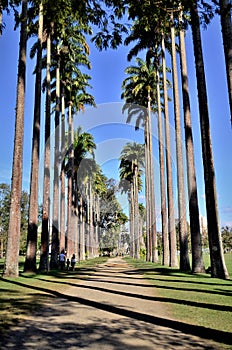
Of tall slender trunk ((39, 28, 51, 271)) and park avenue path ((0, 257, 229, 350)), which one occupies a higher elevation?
tall slender trunk ((39, 28, 51, 271))

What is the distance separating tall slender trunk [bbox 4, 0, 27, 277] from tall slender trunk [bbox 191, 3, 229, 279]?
8.22 m

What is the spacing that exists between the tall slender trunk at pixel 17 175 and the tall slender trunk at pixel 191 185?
29.8 feet

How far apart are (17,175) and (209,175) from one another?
9100 mm

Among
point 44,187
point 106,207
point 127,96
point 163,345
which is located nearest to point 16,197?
point 44,187

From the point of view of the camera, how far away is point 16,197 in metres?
15.5

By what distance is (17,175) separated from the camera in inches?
623

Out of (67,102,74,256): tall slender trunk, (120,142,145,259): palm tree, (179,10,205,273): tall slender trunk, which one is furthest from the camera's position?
(120,142,145,259): palm tree

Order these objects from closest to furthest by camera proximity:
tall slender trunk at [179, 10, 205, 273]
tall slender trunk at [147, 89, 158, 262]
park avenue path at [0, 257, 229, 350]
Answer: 1. park avenue path at [0, 257, 229, 350]
2. tall slender trunk at [179, 10, 205, 273]
3. tall slender trunk at [147, 89, 158, 262]

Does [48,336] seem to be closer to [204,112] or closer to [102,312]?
[102,312]

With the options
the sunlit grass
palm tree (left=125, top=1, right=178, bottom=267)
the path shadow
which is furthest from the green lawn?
palm tree (left=125, top=1, right=178, bottom=267)

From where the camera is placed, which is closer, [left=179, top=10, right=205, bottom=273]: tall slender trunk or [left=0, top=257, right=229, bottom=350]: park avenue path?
[left=0, top=257, right=229, bottom=350]: park avenue path

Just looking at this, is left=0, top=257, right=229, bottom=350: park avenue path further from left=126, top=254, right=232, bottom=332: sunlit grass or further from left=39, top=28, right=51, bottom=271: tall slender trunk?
left=39, top=28, right=51, bottom=271: tall slender trunk

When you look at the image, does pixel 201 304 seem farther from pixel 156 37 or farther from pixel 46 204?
pixel 156 37

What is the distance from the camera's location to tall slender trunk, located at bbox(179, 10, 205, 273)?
57.8 ft
